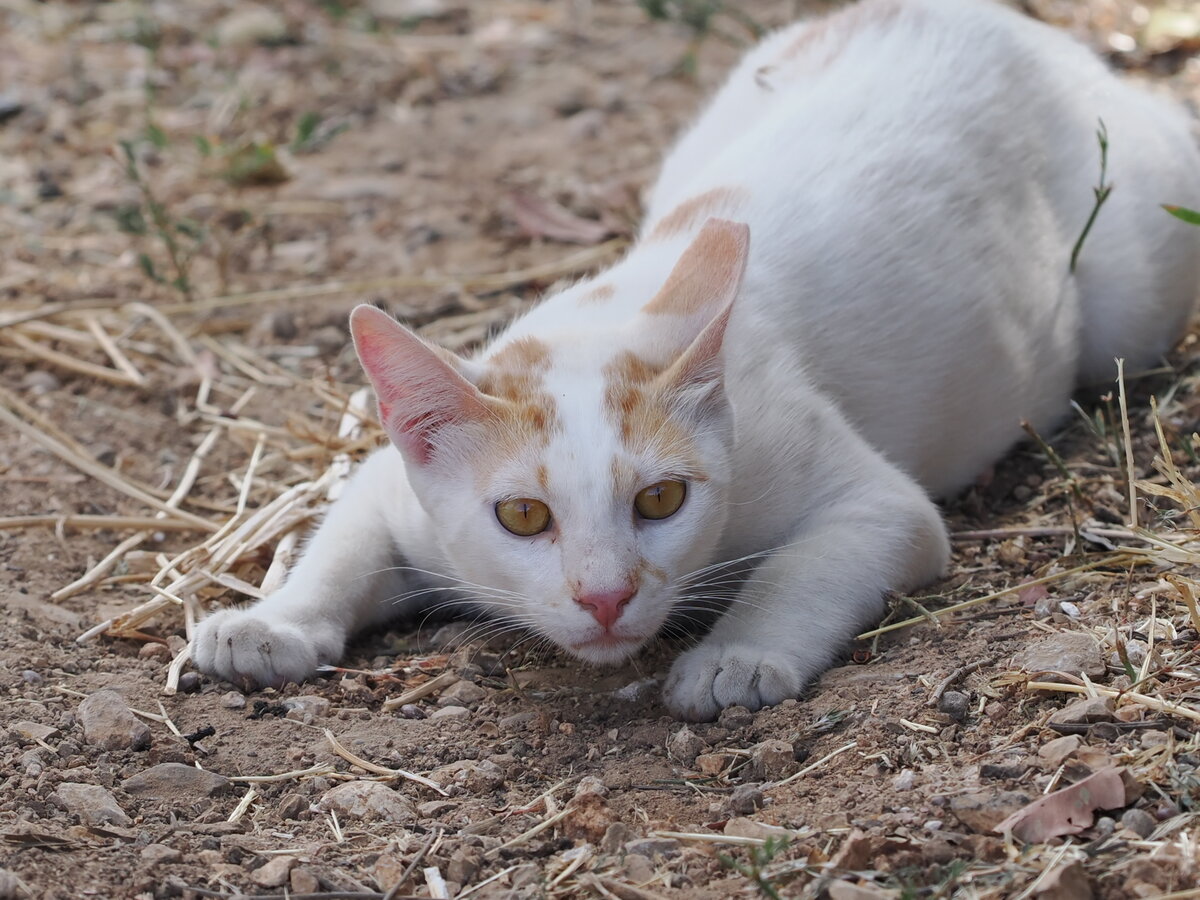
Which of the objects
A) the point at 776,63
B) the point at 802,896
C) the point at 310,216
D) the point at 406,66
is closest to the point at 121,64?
the point at 406,66

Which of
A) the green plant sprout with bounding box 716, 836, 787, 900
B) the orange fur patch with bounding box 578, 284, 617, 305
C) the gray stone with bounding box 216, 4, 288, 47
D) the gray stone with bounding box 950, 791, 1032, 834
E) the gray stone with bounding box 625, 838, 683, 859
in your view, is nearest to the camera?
the green plant sprout with bounding box 716, 836, 787, 900

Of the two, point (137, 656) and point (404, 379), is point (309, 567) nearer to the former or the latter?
point (137, 656)

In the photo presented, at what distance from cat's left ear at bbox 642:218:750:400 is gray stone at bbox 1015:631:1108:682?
851mm

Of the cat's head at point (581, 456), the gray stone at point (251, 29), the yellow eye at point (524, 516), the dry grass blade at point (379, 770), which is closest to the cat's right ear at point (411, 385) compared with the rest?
the cat's head at point (581, 456)

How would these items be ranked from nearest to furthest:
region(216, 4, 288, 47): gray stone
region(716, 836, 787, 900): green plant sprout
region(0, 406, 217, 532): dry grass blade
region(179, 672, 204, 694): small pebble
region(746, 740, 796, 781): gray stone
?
region(716, 836, 787, 900): green plant sprout → region(746, 740, 796, 781): gray stone → region(179, 672, 204, 694): small pebble → region(0, 406, 217, 532): dry grass blade → region(216, 4, 288, 47): gray stone

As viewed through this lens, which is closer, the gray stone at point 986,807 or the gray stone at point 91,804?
the gray stone at point 986,807

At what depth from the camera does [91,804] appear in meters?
2.54

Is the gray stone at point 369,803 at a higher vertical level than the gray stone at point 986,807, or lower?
lower

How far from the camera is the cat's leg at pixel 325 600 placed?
10.1 ft

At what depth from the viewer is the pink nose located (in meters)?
2.66

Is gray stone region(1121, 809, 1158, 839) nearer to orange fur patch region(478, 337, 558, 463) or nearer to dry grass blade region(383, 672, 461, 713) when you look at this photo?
orange fur patch region(478, 337, 558, 463)

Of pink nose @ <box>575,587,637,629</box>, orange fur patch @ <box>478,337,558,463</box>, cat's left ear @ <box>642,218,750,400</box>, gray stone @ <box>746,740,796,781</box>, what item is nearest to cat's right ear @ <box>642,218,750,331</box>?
cat's left ear @ <box>642,218,750,400</box>

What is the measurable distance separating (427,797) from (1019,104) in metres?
2.68

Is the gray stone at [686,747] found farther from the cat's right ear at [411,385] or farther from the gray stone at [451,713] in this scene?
the cat's right ear at [411,385]
